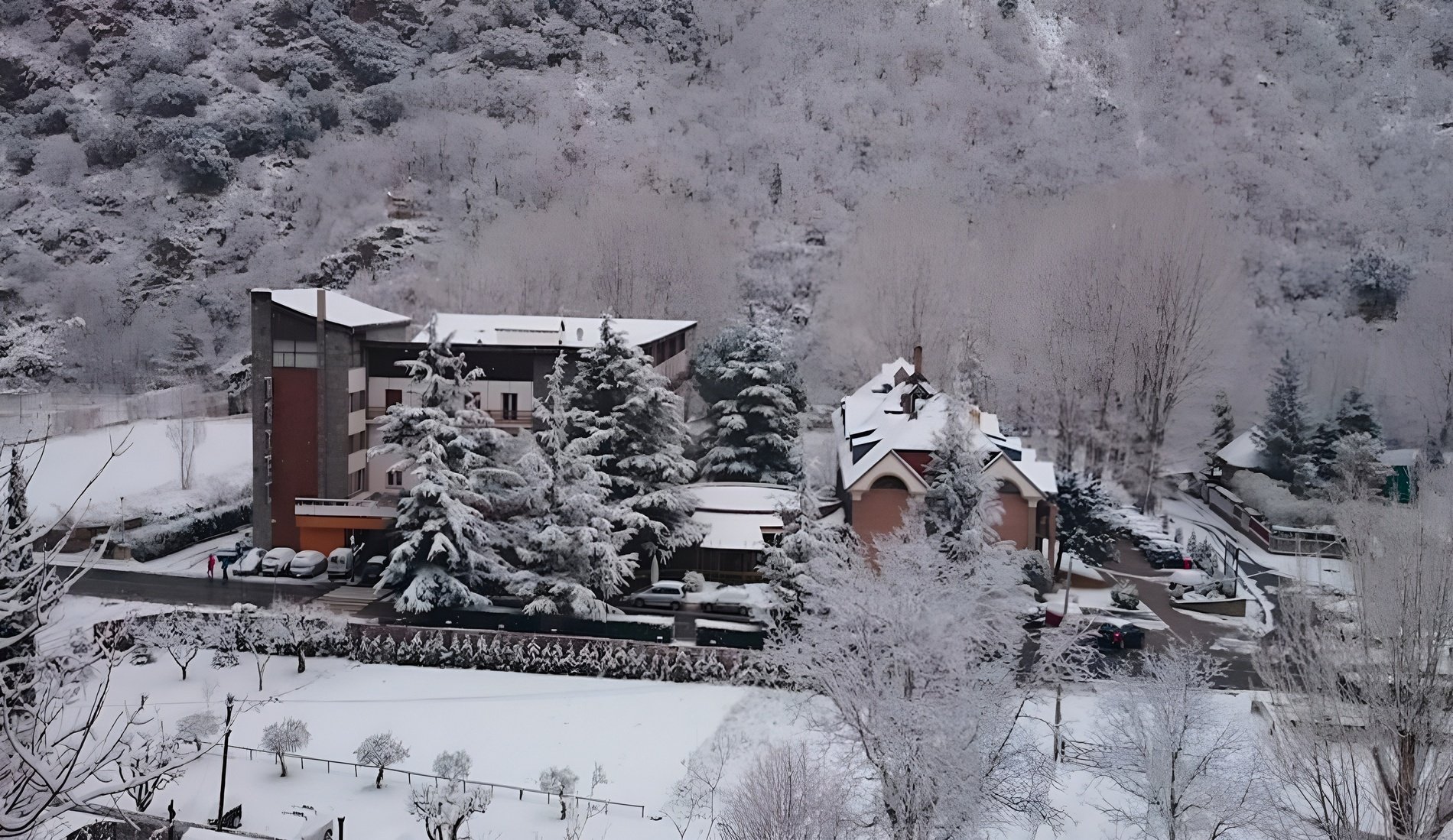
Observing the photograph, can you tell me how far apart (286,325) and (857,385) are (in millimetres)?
27000

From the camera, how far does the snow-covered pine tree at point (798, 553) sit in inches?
720

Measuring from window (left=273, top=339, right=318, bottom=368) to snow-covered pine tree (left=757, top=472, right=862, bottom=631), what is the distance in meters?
11.9

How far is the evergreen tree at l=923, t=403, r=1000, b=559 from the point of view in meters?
19.3

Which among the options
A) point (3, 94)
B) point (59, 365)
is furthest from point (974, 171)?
point (3, 94)

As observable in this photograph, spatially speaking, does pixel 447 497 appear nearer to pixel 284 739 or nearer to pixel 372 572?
pixel 372 572

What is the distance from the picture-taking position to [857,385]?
45031mm

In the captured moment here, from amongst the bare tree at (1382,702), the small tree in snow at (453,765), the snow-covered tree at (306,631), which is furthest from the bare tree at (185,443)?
the bare tree at (1382,702)

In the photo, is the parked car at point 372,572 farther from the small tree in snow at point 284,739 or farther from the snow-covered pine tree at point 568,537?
the small tree in snow at point 284,739

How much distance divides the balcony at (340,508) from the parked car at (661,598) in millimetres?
6083

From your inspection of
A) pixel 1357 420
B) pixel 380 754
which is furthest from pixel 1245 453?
pixel 380 754

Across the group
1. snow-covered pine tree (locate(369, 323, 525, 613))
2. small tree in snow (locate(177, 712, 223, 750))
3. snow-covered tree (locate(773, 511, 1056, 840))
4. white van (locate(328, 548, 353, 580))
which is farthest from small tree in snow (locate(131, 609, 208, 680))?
snow-covered tree (locate(773, 511, 1056, 840))

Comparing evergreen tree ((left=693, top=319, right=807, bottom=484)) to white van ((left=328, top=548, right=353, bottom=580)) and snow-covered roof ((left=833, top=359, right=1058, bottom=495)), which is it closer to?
snow-covered roof ((left=833, top=359, right=1058, bottom=495))

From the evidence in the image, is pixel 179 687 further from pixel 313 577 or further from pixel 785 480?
pixel 785 480

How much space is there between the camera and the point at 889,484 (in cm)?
2202
